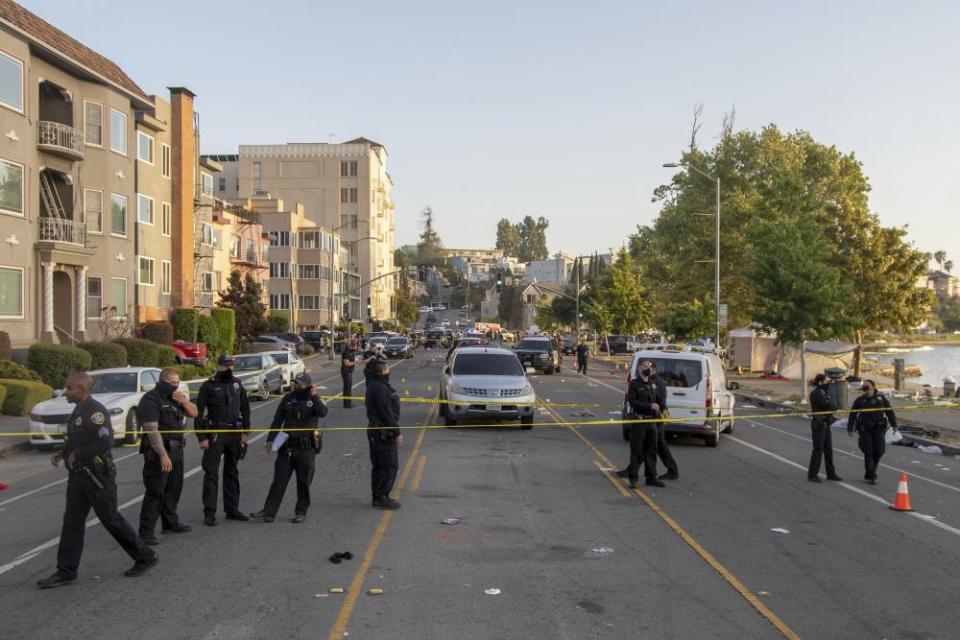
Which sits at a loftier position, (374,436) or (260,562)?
(374,436)

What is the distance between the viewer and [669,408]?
17469mm

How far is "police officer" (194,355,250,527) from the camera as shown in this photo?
1029 centimetres

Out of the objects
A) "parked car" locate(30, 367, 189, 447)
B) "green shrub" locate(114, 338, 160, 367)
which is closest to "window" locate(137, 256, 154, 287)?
"green shrub" locate(114, 338, 160, 367)

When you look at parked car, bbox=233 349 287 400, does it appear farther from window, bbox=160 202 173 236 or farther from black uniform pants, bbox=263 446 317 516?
black uniform pants, bbox=263 446 317 516

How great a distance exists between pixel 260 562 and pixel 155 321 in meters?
35.4

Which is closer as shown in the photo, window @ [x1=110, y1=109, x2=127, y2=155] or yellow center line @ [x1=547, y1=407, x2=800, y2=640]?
yellow center line @ [x1=547, y1=407, x2=800, y2=640]

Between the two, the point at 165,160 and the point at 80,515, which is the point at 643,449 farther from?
the point at 165,160

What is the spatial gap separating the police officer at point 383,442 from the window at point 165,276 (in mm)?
34996

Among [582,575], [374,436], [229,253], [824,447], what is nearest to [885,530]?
[824,447]

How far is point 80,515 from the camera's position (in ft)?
26.2

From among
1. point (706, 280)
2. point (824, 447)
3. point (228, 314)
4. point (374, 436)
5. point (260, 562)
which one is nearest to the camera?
point (260, 562)

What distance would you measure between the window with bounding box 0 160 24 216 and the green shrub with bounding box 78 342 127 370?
499cm

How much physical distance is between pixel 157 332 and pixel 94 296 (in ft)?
15.6

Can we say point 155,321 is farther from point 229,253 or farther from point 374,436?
point 374,436
